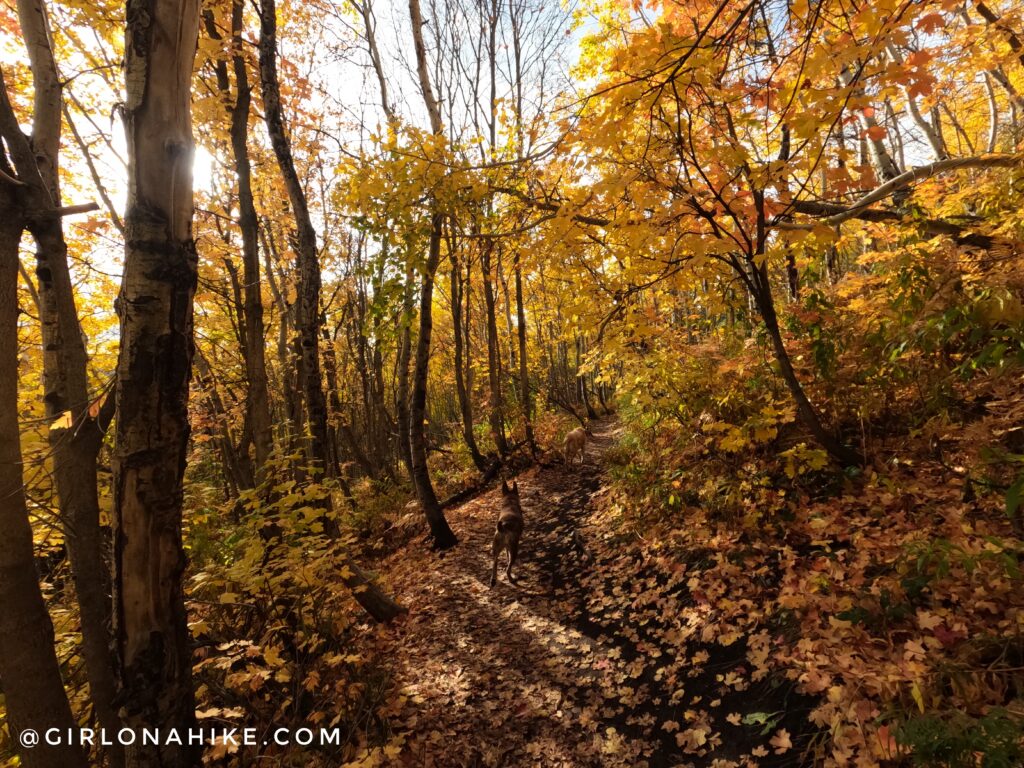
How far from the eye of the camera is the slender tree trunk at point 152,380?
200cm

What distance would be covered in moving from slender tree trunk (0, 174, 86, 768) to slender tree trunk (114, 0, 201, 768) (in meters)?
0.69

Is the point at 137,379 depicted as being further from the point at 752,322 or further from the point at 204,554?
the point at 752,322

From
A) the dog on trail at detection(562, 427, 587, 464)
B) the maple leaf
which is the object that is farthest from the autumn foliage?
the dog on trail at detection(562, 427, 587, 464)

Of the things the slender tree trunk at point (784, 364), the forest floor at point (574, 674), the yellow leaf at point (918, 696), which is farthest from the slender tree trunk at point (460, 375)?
the yellow leaf at point (918, 696)

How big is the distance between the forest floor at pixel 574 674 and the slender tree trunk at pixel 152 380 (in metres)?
2.33

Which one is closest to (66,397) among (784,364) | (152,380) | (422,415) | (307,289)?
(152,380)

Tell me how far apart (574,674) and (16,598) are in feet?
13.5

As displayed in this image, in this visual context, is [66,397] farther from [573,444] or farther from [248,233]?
[573,444]

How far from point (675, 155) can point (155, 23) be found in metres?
4.04

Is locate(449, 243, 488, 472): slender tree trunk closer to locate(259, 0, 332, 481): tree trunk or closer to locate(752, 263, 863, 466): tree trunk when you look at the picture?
locate(259, 0, 332, 481): tree trunk

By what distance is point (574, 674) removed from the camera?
421cm

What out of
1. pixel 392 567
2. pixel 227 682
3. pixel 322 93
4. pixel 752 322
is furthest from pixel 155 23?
pixel 322 93

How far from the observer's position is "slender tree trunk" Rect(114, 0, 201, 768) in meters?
2.00

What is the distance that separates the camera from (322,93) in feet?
33.6
